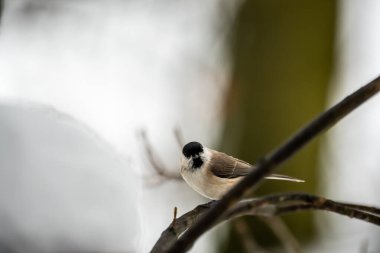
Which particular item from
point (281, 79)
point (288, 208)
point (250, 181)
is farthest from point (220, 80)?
point (250, 181)

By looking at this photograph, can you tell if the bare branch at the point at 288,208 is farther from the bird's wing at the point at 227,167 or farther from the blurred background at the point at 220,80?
the bird's wing at the point at 227,167

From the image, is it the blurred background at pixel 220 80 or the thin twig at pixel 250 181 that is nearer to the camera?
the thin twig at pixel 250 181

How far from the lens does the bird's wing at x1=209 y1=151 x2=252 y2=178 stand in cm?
219

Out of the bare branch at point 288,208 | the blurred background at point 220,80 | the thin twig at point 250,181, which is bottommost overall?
the blurred background at point 220,80

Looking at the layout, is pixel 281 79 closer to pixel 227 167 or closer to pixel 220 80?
pixel 220 80

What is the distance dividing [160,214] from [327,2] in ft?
5.07

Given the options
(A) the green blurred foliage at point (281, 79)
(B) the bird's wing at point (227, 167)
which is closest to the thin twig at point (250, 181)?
(B) the bird's wing at point (227, 167)

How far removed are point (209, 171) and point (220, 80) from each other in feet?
4.85

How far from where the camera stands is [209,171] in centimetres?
222

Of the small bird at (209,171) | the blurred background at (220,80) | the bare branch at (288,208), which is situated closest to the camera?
the bare branch at (288,208)

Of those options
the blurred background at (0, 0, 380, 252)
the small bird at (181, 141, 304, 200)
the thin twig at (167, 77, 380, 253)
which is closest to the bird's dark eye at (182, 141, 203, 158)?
the small bird at (181, 141, 304, 200)

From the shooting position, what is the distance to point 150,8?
407 centimetres

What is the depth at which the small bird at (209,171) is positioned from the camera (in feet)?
6.97

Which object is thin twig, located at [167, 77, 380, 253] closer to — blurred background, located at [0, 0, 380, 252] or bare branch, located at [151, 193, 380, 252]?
bare branch, located at [151, 193, 380, 252]
